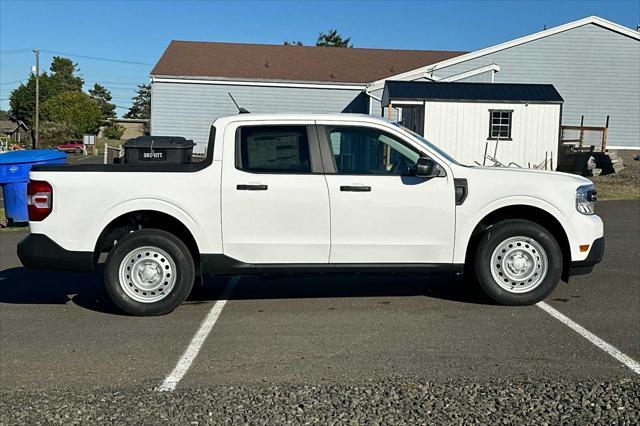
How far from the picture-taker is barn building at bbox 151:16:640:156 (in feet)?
93.2

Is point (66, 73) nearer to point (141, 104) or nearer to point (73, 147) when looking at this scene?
point (141, 104)

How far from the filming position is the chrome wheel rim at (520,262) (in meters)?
6.68

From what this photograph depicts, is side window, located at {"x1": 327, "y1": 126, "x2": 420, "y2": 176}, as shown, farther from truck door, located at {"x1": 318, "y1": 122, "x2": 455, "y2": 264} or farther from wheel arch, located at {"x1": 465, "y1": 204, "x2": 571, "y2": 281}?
wheel arch, located at {"x1": 465, "y1": 204, "x2": 571, "y2": 281}

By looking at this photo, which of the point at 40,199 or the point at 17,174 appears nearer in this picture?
the point at 40,199

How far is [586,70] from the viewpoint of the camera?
28797mm

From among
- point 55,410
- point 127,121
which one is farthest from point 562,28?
point 127,121

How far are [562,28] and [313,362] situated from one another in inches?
1055

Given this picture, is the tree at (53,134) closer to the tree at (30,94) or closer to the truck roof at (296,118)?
the tree at (30,94)

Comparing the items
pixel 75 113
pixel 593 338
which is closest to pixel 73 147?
pixel 75 113

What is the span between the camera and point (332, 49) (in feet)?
115

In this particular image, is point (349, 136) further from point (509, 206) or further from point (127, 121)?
point (127, 121)

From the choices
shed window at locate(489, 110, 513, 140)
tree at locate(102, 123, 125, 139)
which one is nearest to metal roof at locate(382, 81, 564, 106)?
shed window at locate(489, 110, 513, 140)

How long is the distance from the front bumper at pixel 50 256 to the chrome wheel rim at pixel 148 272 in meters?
0.39

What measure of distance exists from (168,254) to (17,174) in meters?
8.37
